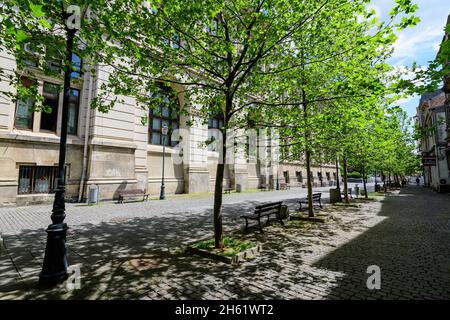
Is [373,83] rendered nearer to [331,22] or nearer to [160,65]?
[331,22]

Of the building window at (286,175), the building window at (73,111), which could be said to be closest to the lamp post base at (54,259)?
the building window at (73,111)

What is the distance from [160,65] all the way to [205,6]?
188cm

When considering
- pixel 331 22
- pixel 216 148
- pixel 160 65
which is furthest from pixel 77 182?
pixel 331 22

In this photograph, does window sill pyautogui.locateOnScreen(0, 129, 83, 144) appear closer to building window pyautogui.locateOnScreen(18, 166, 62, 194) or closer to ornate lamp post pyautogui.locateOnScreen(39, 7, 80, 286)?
building window pyautogui.locateOnScreen(18, 166, 62, 194)

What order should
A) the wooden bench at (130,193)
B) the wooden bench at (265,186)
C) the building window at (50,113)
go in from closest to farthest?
the building window at (50,113) < the wooden bench at (130,193) < the wooden bench at (265,186)

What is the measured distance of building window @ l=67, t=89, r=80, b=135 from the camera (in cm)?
1633

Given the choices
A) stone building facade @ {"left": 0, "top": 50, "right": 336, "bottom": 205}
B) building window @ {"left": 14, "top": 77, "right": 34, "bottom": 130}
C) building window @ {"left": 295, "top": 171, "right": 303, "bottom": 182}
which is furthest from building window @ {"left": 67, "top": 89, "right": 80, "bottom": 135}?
building window @ {"left": 295, "top": 171, "right": 303, "bottom": 182}

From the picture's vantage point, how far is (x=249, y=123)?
8961mm

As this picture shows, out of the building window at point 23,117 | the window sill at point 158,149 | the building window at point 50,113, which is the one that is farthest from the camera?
the window sill at point 158,149

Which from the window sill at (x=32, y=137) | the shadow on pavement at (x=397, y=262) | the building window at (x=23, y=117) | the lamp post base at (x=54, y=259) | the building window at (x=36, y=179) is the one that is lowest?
the shadow on pavement at (x=397, y=262)

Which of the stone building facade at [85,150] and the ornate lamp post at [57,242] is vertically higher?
the stone building facade at [85,150]

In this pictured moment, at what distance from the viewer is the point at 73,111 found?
16.5 metres

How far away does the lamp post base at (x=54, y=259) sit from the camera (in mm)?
4422

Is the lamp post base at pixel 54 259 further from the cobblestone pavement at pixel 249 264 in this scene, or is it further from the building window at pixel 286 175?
the building window at pixel 286 175
